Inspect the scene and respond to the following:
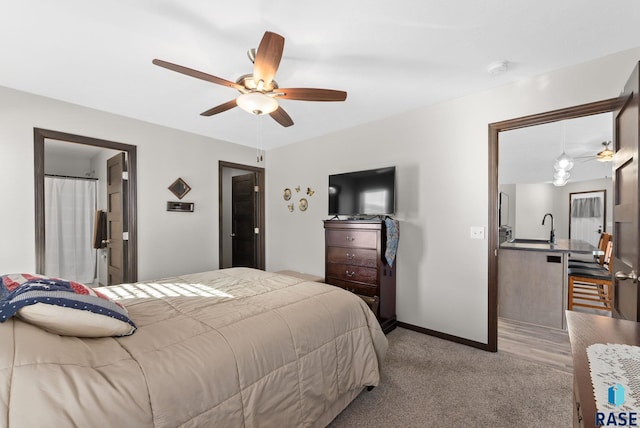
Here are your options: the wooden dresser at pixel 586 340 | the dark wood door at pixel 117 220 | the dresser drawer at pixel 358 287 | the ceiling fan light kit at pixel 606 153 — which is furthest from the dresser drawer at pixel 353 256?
the ceiling fan light kit at pixel 606 153

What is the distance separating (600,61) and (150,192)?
461cm

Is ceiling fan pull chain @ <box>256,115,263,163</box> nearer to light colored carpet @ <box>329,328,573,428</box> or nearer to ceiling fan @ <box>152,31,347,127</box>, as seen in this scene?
ceiling fan @ <box>152,31,347,127</box>

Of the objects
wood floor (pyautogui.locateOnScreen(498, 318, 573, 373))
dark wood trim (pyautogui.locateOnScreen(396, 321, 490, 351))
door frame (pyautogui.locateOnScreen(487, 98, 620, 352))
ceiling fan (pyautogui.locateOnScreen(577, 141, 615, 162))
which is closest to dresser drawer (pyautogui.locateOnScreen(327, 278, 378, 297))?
dark wood trim (pyautogui.locateOnScreen(396, 321, 490, 351))

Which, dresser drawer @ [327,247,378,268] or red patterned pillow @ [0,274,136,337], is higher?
red patterned pillow @ [0,274,136,337]

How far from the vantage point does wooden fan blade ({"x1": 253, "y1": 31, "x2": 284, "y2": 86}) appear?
1.55 meters

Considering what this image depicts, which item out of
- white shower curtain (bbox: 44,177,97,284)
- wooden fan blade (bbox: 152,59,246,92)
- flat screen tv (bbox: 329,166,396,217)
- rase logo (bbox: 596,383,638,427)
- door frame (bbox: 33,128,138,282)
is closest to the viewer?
rase logo (bbox: 596,383,638,427)

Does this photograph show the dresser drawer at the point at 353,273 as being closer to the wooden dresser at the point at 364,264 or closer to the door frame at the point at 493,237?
the wooden dresser at the point at 364,264

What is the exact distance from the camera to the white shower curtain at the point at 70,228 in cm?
470

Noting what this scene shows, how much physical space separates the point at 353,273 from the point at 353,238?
40 cm

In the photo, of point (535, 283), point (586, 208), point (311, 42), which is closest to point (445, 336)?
point (535, 283)

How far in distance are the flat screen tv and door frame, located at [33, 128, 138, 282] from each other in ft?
7.95

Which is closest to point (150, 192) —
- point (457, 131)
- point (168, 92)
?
point (168, 92)

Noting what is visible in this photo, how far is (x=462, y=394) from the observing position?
2.02 meters

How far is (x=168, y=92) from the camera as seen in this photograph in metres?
2.75
